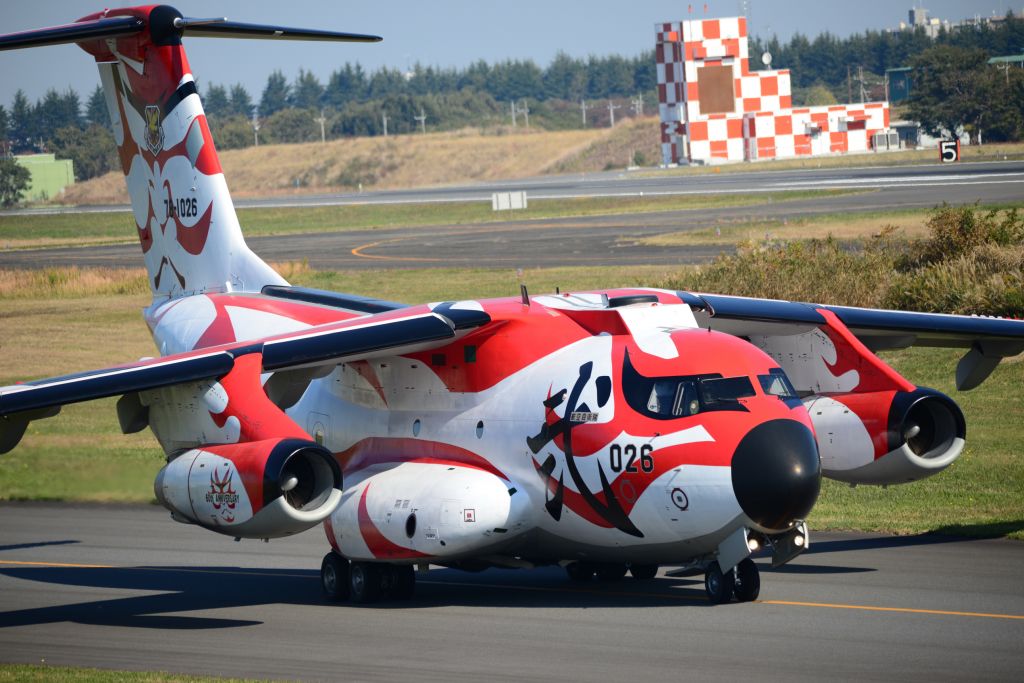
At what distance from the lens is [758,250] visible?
122 ft

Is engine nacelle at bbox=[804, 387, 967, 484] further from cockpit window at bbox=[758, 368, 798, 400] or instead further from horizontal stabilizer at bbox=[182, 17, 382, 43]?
horizontal stabilizer at bbox=[182, 17, 382, 43]

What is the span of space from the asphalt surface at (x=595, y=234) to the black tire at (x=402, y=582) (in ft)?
110

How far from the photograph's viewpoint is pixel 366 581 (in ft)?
55.2

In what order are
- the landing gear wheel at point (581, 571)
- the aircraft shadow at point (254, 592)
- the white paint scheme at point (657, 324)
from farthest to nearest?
the landing gear wheel at point (581, 571)
the aircraft shadow at point (254, 592)
the white paint scheme at point (657, 324)

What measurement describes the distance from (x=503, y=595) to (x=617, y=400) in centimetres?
327

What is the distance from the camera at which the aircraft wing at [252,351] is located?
1450cm

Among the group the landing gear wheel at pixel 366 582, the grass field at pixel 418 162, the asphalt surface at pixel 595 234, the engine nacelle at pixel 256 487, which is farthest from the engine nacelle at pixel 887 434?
the grass field at pixel 418 162

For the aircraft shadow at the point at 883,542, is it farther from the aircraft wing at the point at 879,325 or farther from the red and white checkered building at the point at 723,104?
the red and white checkered building at the point at 723,104

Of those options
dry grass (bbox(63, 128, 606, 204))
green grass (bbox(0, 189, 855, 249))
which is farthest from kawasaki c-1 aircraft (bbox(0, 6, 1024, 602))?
dry grass (bbox(63, 128, 606, 204))

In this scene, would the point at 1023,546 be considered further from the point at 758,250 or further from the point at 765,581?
the point at 758,250

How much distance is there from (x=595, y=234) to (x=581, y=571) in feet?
159

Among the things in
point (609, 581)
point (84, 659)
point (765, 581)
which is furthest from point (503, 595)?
point (84, 659)

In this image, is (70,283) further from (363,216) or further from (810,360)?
(810,360)

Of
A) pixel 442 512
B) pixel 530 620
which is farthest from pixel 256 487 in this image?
pixel 530 620
